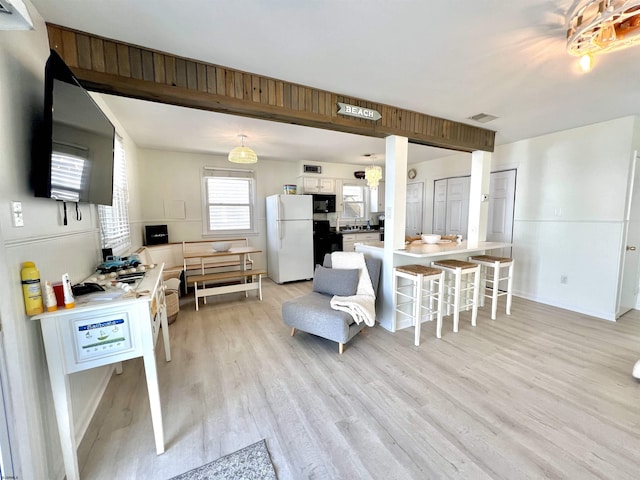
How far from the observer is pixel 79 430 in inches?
60.5

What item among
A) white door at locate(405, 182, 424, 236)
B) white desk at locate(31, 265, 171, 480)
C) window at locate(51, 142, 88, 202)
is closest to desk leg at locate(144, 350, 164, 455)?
white desk at locate(31, 265, 171, 480)

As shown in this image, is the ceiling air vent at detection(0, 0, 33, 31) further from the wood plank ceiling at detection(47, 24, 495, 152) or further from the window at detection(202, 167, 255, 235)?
the window at detection(202, 167, 255, 235)

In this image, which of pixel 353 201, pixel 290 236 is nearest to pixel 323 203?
pixel 353 201

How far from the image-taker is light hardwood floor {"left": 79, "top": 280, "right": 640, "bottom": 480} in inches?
54.8

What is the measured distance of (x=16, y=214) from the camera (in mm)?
1133

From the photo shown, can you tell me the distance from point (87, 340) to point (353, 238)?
487 cm

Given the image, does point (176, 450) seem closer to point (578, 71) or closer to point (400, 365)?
point (400, 365)

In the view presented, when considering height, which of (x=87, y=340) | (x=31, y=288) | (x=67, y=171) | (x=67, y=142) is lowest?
(x=87, y=340)

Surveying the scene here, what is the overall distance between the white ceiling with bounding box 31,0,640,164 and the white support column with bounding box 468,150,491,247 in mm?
672

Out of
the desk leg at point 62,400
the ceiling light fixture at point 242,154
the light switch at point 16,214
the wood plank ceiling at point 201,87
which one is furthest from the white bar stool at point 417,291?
the light switch at point 16,214

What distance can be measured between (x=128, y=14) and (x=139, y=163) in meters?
3.49

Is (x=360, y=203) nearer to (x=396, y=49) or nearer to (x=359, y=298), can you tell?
(x=359, y=298)

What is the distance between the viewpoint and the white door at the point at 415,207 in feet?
19.0

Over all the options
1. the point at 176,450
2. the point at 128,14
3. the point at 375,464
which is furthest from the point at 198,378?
the point at 128,14
